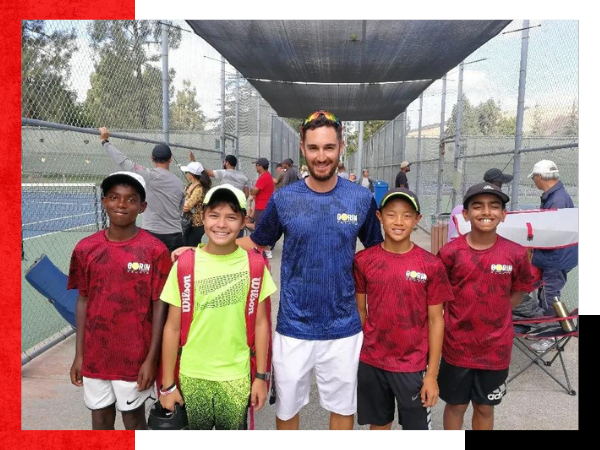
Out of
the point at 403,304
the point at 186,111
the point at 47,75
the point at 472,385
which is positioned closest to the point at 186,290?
the point at 403,304

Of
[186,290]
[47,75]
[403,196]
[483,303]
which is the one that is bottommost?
[483,303]

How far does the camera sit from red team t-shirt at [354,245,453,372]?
7.54 feet

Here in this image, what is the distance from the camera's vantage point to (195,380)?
7.11 ft

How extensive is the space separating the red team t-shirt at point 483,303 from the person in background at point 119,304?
5.16 feet

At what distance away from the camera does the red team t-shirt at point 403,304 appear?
230 cm

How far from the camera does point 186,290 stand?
7.06 feet

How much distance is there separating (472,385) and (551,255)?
240cm

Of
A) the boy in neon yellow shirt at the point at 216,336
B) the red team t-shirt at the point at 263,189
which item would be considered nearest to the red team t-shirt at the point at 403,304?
the boy in neon yellow shirt at the point at 216,336

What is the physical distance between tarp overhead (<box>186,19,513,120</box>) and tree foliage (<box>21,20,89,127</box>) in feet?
4.05

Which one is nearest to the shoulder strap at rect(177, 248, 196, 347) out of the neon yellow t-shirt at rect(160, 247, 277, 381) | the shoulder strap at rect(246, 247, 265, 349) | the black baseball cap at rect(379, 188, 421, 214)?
the neon yellow t-shirt at rect(160, 247, 277, 381)

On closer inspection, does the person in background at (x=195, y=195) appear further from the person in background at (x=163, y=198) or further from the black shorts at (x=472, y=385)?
the black shorts at (x=472, y=385)

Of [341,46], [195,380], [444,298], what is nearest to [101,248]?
[195,380]

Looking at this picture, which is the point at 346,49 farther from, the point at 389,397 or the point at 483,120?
the point at 389,397

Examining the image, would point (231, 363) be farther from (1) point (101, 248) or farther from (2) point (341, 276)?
(1) point (101, 248)
